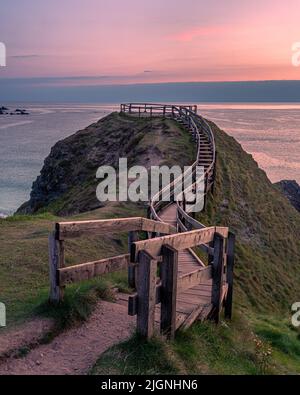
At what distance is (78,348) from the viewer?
6746 millimetres

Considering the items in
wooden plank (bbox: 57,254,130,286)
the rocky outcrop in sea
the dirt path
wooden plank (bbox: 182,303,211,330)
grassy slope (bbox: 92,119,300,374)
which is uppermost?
wooden plank (bbox: 57,254,130,286)

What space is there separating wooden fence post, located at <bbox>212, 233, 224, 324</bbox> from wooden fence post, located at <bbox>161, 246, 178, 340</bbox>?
6.12ft

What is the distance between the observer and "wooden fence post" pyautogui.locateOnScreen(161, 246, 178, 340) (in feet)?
21.9

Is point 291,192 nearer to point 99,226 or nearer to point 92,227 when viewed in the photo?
point 99,226

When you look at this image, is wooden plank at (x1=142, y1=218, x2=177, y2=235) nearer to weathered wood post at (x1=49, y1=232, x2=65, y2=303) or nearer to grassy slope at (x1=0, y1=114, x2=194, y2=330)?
grassy slope at (x1=0, y1=114, x2=194, y2=330)

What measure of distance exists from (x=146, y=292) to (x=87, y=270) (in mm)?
2026

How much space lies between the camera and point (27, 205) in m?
43.2

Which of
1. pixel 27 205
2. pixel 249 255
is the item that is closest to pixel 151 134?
pixel 27 205

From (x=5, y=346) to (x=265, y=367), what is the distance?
405 centimetres

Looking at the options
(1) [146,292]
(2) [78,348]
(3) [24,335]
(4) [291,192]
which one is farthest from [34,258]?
(4) [291,192]

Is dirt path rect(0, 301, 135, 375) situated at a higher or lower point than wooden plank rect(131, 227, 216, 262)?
lower

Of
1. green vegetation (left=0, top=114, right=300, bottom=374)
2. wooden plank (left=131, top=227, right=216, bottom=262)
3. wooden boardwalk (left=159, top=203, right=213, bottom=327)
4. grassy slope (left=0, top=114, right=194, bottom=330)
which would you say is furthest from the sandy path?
wooden boardwalk (left=159, top=203, right=213, bottom=327)

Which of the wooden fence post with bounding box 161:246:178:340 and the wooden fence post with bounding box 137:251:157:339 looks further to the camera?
the wooden fence post with bounding box 161:246:178:340
